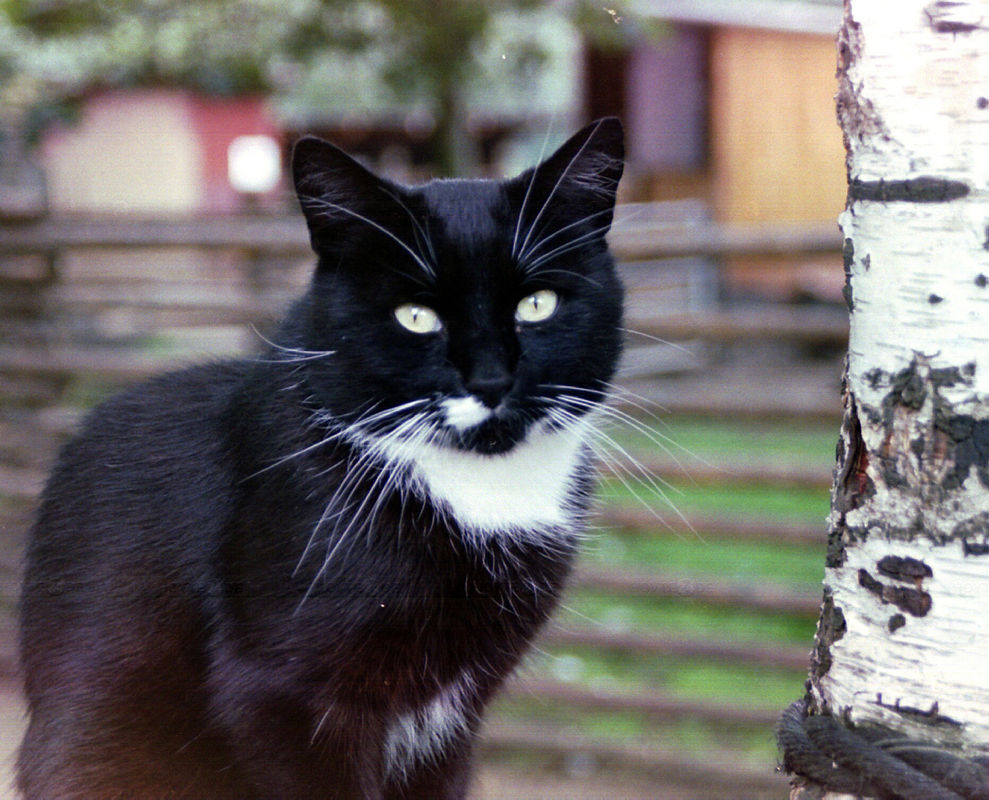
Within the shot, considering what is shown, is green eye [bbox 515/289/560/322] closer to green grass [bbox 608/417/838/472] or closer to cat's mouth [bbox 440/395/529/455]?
cat's mouth [bbox 440/395/529/455]

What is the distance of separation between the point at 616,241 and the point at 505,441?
5.01ft

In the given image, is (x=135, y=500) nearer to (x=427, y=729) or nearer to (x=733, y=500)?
(x=427, y=729)

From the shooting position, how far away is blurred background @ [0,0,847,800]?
1989mm

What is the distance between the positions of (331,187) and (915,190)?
1.61 ft

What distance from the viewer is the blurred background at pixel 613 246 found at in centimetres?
199

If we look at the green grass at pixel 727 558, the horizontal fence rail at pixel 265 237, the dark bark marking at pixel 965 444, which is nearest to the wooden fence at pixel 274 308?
the horizontal fence rail at pixel 265 237

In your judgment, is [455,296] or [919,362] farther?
[455,296]

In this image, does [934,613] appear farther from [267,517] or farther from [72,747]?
[72,747]

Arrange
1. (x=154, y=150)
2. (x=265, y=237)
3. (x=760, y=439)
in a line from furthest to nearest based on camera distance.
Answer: (x=760, y=439) → (x=265, y=237) → (x=154, y=150)

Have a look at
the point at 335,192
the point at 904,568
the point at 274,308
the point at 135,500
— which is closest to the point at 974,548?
the point at 904,568

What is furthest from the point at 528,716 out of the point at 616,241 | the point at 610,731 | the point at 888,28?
the point at 888,28

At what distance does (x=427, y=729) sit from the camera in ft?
3.57

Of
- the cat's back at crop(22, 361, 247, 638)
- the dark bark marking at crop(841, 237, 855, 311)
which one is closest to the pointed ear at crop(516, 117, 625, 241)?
the dark bark marking at crop(841, 237, 855, 311)

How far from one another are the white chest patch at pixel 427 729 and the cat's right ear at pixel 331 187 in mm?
488
